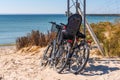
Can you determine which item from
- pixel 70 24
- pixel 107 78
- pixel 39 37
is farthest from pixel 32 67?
pixel 39 37

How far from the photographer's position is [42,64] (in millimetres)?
8938

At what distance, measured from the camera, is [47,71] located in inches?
327

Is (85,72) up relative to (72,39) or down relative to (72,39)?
down

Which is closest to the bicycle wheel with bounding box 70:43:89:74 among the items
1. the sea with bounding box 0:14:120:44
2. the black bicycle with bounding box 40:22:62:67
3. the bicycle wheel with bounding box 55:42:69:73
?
the bicycle wheel with bounding box 55:42:69:73

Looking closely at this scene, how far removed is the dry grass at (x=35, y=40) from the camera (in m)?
12.5

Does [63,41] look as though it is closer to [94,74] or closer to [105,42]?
[94,74]

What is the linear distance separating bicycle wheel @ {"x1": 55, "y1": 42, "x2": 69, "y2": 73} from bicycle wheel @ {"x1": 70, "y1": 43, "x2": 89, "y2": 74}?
155 millimetres

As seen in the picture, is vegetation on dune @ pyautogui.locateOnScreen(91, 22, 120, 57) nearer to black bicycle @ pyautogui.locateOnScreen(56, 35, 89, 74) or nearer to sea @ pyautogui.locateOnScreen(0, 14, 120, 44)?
sea @ pyautogui.locateOnScreen(0, 14, 120, 44)

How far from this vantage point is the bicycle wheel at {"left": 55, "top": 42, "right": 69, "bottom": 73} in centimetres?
793

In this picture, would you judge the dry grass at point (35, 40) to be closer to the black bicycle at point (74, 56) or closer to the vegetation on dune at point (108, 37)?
the vegetation on dune at point (108, 37)

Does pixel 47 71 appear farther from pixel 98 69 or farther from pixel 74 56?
pixel 98 69

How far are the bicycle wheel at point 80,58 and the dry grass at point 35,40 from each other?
449cm

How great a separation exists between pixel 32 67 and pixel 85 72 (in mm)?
1465

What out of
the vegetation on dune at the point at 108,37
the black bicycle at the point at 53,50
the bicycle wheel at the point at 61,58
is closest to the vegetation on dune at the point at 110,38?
the vegetation on dune at the point at 108,37
